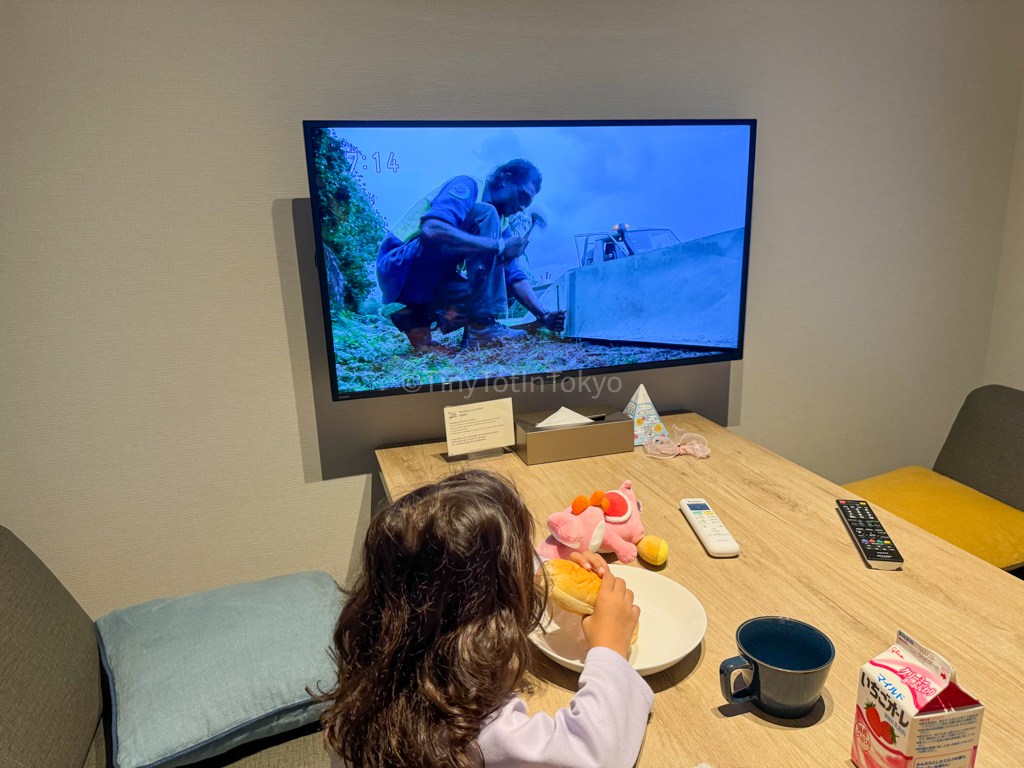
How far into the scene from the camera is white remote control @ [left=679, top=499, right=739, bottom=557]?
1312 millimetres

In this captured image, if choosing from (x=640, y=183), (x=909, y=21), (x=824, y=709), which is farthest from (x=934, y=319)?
(x=824, y=709)

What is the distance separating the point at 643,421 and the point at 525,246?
1.97ft

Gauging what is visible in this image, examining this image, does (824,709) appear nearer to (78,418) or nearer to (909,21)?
(78,418)

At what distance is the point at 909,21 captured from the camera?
88.6 inches

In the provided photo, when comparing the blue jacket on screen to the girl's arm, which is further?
the blue jacket on screen

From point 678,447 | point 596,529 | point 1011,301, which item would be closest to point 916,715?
point 596,529

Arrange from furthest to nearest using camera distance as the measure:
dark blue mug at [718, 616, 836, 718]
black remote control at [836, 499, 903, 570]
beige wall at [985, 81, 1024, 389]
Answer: beige wall at [985, 81, 1024, 389], black remote control at [836, 499, 903, 570], dark blue mug at [718, 616, 836, 718]

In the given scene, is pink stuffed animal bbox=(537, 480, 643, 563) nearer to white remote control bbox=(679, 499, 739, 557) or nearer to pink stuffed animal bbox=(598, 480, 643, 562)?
pink stuffed animal bbox=(598, 480, 643, 562)

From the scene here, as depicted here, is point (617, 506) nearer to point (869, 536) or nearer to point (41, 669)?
point (869, 536)

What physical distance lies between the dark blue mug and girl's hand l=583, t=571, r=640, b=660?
132 mm

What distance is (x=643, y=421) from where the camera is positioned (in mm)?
1956

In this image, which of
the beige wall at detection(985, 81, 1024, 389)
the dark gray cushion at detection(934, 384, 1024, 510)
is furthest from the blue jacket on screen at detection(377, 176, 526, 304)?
the beige wall at detection(985, 81, 1024, 389)

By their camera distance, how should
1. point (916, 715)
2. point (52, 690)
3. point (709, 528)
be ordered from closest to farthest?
point (916, 715) → point (52, 690) → point (709, 528)

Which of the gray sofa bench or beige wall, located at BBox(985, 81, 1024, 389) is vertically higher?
beige wall, located at BBox(985, 81, 1024, 389)
